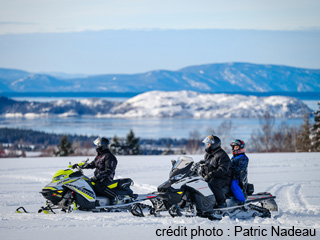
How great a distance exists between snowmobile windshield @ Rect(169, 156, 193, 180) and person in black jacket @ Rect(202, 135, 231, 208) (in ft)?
1.06

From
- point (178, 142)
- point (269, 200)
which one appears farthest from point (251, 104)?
point (269, 200)

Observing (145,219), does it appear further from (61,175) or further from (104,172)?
(61,175)

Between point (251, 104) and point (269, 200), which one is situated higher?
point (251, 104)

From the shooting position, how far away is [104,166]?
29.3 feet

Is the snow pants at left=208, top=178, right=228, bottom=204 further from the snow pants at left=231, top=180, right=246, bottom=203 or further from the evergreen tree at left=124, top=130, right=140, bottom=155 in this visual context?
the evergreen tree at left=124, top=130, right=140, bottom=155

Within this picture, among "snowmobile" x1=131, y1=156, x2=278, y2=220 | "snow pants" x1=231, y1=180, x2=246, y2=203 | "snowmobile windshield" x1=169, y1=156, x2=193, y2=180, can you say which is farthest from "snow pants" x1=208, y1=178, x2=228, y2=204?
"snowmobile windshield" x1=169, y1=156, x2=193, y2=180

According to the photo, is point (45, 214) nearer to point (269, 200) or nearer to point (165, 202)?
point (165, 202)

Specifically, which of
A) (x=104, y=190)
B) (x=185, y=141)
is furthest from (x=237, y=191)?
(x=185, y=141)

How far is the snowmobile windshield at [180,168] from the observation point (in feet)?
25.7

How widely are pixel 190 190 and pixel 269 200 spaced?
6.70 feet

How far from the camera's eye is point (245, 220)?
8008mm

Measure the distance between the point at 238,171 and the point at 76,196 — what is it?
3.18 m

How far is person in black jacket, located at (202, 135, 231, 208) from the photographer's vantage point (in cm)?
800

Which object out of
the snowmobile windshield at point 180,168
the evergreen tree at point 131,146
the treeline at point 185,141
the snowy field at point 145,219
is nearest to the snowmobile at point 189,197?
the snowmobile windshield at point 180,168
